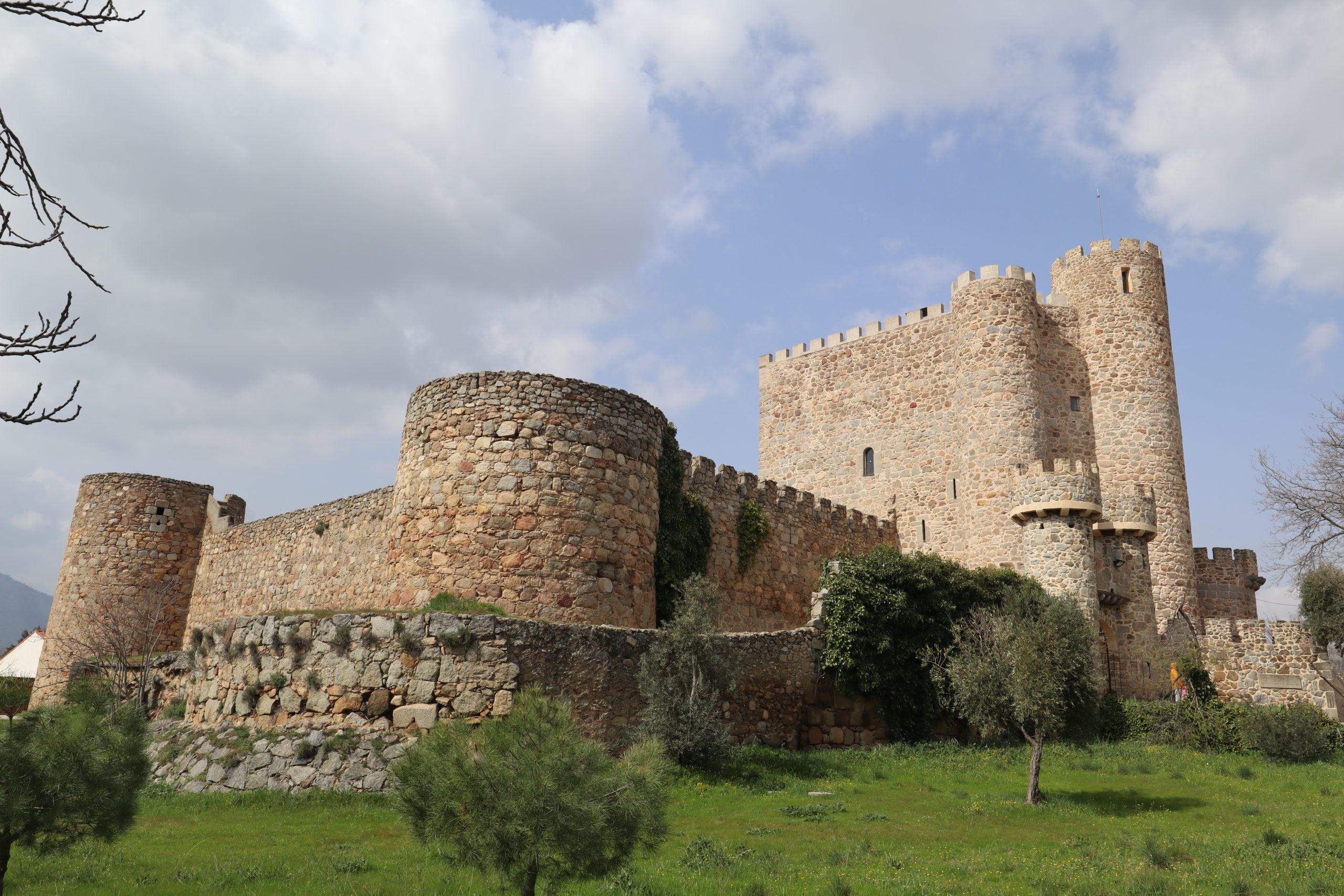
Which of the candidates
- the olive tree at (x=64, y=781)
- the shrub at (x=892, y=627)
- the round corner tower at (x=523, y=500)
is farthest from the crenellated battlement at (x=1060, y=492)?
the olive tree at (x=64, y=781)

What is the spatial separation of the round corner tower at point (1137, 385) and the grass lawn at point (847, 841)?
12308 mm

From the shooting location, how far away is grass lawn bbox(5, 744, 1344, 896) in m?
9.16

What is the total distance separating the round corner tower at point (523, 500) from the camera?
15.5 metres

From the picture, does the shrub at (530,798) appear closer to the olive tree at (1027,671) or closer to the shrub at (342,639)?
the shrub at (342,639)

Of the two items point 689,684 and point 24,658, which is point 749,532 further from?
point 24,658

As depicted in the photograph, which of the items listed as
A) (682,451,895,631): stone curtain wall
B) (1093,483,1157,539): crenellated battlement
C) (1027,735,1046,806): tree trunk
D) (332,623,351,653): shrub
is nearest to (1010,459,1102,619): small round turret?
(1093,483,1157,539): crenellated battlement

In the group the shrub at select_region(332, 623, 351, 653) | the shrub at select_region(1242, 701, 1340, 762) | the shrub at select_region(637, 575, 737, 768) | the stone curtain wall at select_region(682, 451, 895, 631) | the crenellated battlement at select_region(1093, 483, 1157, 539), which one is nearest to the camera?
the shrub at select_region(332, 623, 351, 653)

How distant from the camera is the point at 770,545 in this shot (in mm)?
24859

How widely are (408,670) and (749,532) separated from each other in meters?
12.1

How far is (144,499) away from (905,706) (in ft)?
77.2

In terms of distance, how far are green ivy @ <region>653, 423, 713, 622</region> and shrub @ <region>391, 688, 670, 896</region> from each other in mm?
9974

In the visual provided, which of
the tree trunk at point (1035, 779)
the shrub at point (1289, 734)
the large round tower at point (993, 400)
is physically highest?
the large round tower at point (993, 400)

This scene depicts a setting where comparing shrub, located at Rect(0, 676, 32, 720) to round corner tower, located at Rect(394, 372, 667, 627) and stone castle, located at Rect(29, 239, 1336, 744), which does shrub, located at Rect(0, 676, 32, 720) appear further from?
round corner tower, located at Rect(394, 372, 667, 627)

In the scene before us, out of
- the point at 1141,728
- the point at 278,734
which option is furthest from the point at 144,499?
the point at 1141,728
